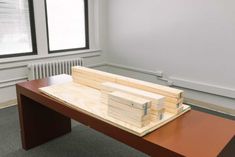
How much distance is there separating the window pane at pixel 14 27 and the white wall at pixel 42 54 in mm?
158

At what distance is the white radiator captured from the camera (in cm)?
333

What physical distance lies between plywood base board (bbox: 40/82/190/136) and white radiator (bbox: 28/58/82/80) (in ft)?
4.80

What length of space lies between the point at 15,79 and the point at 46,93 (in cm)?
167

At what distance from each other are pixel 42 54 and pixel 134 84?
2.25 meters

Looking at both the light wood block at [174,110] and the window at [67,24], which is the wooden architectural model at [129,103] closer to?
the light wood block at [174,110]

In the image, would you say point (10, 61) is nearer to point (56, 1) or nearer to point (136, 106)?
point (56, 1)

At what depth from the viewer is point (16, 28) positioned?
11.0ft

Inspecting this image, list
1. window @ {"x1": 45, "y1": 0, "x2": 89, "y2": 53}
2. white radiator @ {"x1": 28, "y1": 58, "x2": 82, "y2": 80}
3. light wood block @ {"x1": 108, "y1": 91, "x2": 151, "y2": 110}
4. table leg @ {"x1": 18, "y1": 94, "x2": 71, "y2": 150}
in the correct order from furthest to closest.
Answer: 1. window @ {"x1": 45, "y1": 0, "x2": 89, "y2": 53}
2. white radiator @ {"x1": 28, "y1": 58, "x2": 82, "y2": 80}
3. table leg @ {"x1": 18, "y1": 94, "x2": 71, "y2": 150}
4. light wood block @ {"x1": 108, "y1": 91, "x2": 151, "y2": 110}

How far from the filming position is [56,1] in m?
3.76

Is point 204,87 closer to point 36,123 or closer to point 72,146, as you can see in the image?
point 72,146

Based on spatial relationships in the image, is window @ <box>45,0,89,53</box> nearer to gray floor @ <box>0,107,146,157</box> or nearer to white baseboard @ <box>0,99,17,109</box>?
white baseboard @ <box>0,99,17,109</box>

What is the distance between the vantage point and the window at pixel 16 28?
3.21 metres

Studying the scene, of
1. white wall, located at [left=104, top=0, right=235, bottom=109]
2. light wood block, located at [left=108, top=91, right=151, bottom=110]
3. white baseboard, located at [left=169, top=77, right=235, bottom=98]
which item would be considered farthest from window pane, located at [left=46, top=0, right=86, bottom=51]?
light wood block, located at [left=108, top=91, right=151, bottom=110]

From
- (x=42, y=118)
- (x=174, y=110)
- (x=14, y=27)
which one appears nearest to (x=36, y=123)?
(x=42, y=118)
